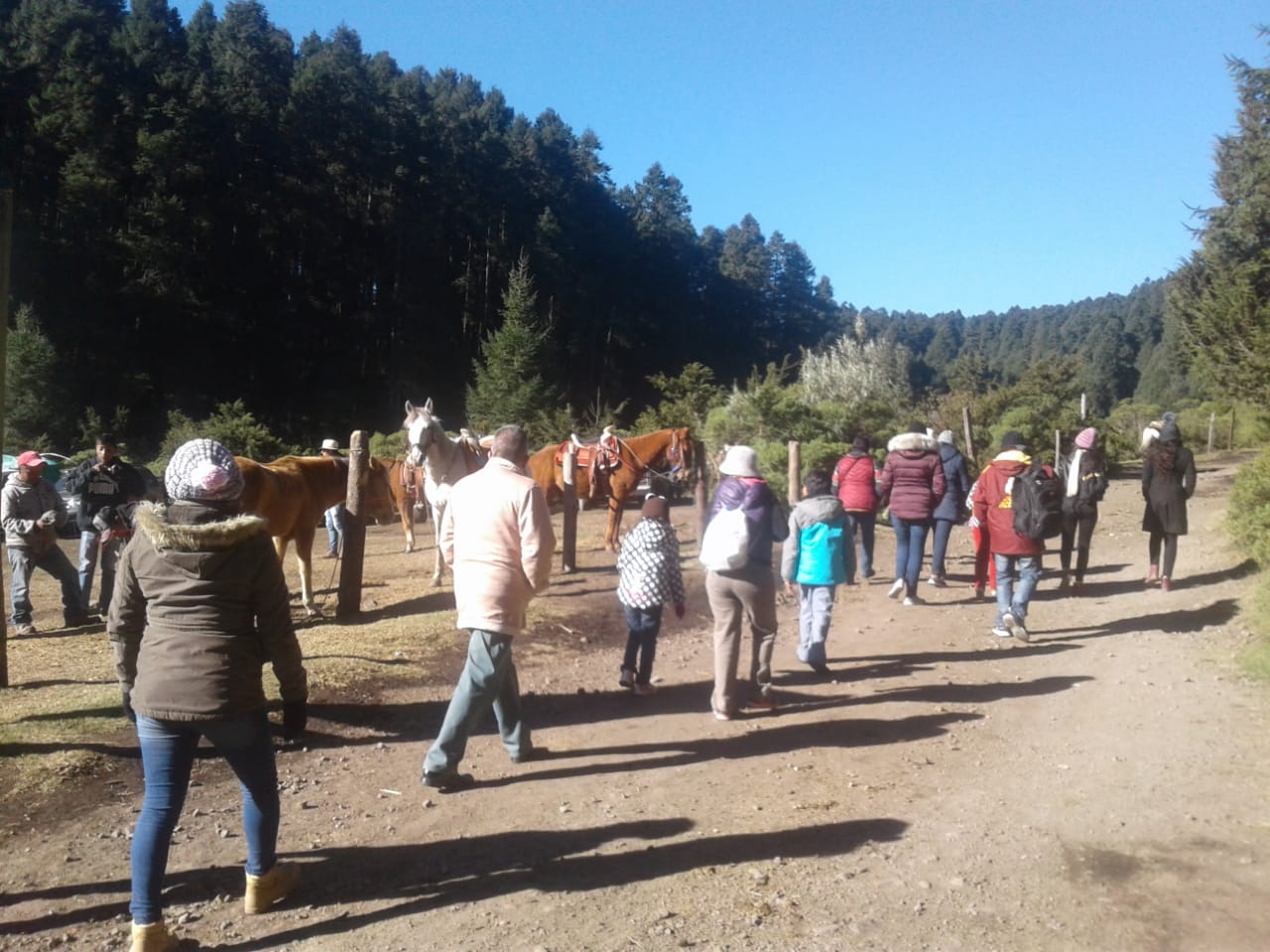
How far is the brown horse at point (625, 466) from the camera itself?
15.0 m

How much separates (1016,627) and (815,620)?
246cm

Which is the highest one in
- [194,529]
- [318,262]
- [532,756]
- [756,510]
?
[318,262]

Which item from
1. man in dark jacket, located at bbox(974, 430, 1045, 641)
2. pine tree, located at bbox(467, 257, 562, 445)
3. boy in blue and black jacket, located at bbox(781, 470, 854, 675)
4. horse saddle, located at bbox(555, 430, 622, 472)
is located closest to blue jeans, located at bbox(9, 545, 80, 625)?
horse saddle, located at bbox(555, 430, 622, 472)

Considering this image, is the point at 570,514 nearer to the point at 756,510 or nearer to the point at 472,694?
the point at 756,510

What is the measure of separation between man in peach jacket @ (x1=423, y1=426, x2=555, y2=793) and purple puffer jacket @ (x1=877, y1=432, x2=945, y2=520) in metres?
6.16

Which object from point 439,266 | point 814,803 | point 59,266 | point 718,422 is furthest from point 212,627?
point 439,266

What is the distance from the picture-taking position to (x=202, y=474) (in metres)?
3.86

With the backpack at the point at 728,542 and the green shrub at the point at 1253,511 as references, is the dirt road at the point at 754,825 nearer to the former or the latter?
the backpack at the point at 728,542

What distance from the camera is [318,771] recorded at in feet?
19.6

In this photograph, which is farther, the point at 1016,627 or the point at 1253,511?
the point at 1253,511

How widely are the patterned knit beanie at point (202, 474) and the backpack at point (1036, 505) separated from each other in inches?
276

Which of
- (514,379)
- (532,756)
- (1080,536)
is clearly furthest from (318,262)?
(532,756)

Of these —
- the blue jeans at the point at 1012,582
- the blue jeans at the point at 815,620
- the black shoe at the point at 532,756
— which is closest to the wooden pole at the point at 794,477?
the blue jeans at the point at 1012,582

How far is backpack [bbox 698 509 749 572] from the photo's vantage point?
21.7 ft
